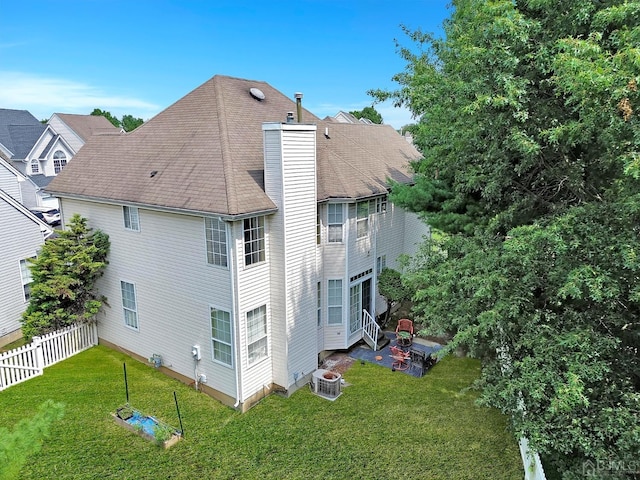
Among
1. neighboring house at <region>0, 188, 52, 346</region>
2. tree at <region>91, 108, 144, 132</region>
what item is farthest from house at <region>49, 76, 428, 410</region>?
tree at <region>91, 108, 144, 132</region>

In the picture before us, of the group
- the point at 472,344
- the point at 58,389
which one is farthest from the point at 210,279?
the point at 472,344

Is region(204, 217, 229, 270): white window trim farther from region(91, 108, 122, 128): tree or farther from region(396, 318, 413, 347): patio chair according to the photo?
region(91, 108, 122, 128): tree

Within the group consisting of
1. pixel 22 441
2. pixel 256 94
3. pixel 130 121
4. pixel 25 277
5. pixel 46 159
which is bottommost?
pixel 25 277

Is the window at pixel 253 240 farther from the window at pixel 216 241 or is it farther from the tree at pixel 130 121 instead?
the tree at pixel 130 121

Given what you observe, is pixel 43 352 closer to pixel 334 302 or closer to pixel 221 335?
pixel 221 335

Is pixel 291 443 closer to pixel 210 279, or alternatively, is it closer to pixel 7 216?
pixel 210 279

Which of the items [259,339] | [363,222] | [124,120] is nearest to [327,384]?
[259,339]
